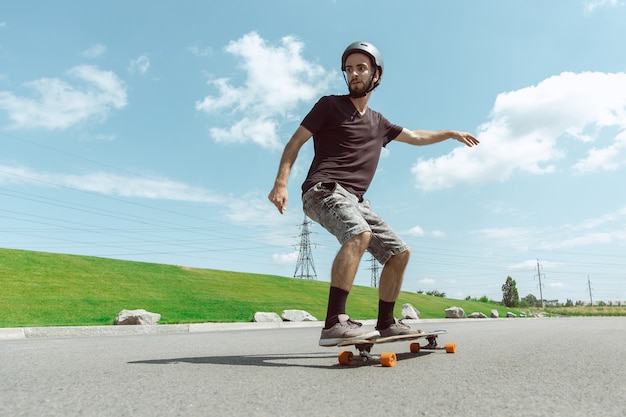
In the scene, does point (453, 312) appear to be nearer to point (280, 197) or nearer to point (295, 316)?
point (295, 316)

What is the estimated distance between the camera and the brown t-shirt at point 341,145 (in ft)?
12.1

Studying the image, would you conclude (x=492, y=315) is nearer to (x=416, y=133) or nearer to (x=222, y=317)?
(x=222, y=317)

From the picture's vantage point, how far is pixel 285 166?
145 inches

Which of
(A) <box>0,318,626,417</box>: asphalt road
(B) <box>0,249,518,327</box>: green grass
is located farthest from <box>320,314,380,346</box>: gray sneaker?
(B) <box>0,249,518,327</box>: green grass

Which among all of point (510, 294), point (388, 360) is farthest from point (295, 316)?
point (510, 294)

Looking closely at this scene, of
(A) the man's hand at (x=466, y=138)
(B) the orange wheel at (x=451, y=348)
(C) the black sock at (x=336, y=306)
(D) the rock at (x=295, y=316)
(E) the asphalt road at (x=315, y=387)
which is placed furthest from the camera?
(D) the rock at (x=295, y=316)

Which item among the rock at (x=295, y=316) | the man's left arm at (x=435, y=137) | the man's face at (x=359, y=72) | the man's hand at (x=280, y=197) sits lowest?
the rock at (x=295, y=316)

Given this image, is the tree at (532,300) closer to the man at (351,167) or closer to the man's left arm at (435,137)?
the man's left arm at (435,137)

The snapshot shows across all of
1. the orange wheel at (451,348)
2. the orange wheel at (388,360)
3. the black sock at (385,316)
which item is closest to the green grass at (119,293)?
the black sock at (385,316)

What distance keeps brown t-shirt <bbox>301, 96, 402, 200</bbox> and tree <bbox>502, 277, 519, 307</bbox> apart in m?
70.4

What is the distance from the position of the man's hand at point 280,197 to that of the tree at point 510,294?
7083 centimetres

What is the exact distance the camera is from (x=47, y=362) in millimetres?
3609

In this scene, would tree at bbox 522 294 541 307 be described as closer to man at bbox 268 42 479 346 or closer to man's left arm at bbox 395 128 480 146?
man's left arm at bbox 395 128 480 146

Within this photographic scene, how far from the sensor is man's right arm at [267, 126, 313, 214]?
3.59 meters
